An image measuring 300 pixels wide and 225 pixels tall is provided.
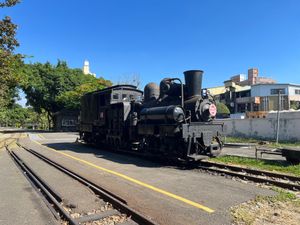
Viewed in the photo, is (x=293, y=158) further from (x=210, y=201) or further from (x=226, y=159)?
(x=210, y=201)

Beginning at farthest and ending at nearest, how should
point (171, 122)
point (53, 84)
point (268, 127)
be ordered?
point (53, 84)
point (268, 127)
point (171, 122)

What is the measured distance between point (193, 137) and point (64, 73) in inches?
1915

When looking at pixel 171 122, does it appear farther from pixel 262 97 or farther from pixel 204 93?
pixel 262 97

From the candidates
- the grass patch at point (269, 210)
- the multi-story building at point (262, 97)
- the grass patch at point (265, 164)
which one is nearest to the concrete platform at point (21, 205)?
the grass patch at point (269, 210)

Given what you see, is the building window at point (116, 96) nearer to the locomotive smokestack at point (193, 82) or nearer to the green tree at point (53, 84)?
the locomotive smokestack at point (193, 82)

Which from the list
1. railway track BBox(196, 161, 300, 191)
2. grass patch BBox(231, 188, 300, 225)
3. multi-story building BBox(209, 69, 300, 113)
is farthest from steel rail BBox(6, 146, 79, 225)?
multi-story building BBox(209, 69, 300, 113)

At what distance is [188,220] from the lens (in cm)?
554

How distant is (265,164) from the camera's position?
11852mm

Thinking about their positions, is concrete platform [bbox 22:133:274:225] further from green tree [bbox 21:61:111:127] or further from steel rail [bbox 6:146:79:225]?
green tree [bbox 21:61:111:127]

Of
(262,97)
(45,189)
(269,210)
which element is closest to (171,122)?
(45,189)

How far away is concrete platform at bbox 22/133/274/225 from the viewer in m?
5.86

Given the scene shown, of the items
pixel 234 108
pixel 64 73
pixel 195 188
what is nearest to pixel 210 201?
pixel 195 188

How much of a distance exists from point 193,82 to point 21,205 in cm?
804

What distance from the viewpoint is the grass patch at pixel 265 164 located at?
10.5 m
